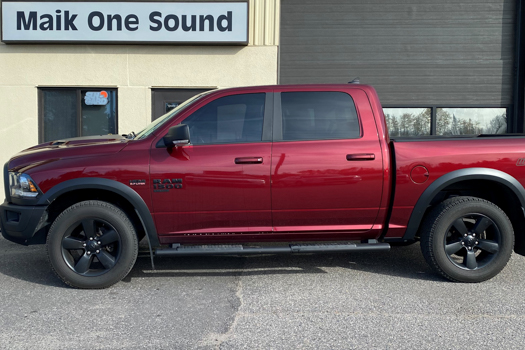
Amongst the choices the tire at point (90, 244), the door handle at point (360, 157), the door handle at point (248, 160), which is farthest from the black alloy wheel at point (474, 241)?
the tire at point (90, 244)

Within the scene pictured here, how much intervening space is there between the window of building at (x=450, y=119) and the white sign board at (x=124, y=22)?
3.36 meters

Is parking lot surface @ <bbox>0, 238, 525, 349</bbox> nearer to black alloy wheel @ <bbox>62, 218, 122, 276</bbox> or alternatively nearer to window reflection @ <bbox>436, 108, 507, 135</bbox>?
black alloy wheel @ <bbox>62, 218, 122, 276</bbox>

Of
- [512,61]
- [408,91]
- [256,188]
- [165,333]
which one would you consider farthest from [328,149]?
[512,61]

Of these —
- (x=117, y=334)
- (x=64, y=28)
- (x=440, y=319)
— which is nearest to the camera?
(x=117, y=334)

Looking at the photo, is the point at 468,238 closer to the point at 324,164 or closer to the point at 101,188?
the point at 324,164

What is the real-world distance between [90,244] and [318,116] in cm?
245

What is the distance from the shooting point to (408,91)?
9398mm

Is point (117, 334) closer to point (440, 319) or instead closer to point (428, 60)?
point (440, 319)

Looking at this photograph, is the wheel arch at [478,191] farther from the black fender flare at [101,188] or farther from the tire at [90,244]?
the tire at [90,244]

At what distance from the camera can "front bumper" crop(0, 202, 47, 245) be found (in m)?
4.37

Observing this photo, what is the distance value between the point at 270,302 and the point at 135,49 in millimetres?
6584

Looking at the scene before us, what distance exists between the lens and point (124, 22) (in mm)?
8977

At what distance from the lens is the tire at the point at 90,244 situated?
14.4ft

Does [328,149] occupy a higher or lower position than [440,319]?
higher
